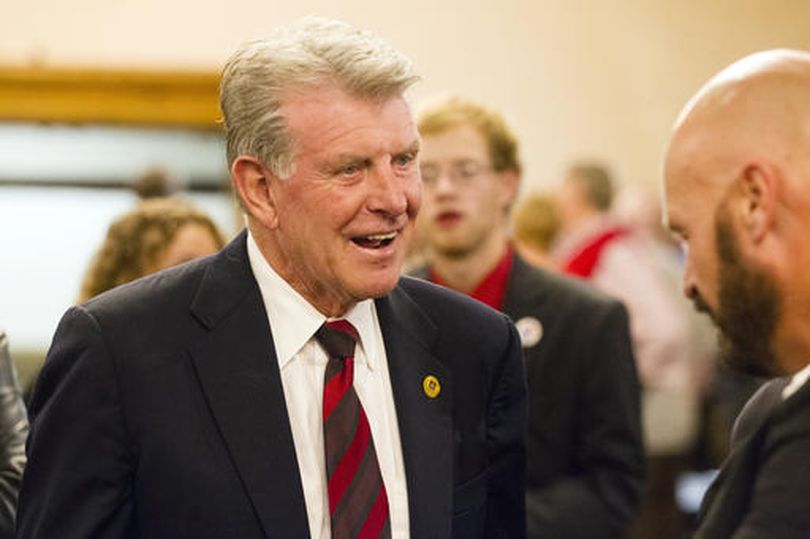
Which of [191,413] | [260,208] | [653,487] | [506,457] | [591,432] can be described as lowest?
[653,487]

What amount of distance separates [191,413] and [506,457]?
0.61 m

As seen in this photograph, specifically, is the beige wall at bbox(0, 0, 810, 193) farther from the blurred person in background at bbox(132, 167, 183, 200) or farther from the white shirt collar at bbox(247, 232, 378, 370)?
the white shirt collar at bbox(247, 232, 378, 370)

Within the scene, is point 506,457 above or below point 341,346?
below

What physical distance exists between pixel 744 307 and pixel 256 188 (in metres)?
0.89

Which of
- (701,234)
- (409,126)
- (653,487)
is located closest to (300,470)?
(409,126)

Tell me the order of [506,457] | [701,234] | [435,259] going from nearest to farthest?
[701,234] → [506,457] → [435,259]

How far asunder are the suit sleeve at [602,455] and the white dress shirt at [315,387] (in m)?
1.22

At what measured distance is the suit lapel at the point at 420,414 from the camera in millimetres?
2670

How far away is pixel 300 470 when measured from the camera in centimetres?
262

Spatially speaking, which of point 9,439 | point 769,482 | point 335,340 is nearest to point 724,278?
point 769,482

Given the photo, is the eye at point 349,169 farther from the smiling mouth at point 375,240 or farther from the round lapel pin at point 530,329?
the round lapel pin at point 530,329

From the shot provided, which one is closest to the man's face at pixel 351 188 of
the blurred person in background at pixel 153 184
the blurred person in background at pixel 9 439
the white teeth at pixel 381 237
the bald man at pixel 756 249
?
the white teeth at pixel 381 237

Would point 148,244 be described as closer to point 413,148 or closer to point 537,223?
point 413,148

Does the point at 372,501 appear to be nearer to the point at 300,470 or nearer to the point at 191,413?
the point at 300,470
